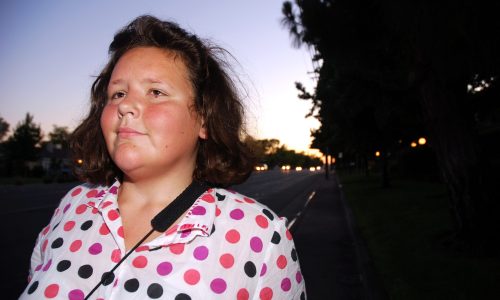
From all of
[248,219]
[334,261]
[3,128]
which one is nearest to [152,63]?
[248,219]

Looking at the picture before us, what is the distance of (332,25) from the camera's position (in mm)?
5277

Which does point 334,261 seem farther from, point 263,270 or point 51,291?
point 51,291

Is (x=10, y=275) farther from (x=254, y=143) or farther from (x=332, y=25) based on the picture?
(x=332, y=25)

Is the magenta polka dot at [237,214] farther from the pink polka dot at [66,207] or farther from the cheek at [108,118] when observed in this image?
the pink polka dot at [66,207]

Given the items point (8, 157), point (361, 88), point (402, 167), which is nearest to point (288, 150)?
point (8, 157)

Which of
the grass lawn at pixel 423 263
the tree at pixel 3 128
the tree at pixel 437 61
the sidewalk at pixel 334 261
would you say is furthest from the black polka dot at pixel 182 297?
the tree at pixel 3 128

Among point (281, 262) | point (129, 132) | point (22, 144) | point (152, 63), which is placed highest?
point (22, 144)

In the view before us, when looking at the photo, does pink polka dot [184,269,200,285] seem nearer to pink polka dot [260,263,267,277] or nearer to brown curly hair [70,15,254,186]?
pink polka dot [260,263,267,277]

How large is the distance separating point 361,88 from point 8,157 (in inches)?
2368

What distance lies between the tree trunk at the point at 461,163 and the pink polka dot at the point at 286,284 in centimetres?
595

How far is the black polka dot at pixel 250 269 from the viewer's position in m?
1.31

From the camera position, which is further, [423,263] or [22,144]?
[22,144]

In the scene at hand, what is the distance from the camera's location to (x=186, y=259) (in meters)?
1.28

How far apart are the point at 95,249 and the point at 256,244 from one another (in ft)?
1.96
